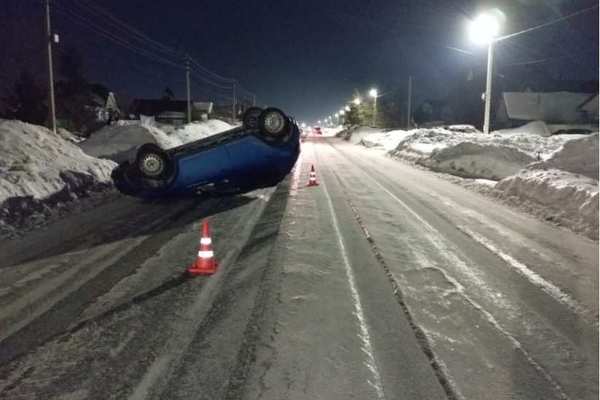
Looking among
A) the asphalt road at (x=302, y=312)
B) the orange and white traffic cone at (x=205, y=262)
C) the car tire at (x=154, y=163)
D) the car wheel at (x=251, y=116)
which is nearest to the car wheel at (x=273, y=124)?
the car wheel at (x=251, y=116)

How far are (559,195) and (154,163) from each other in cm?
855

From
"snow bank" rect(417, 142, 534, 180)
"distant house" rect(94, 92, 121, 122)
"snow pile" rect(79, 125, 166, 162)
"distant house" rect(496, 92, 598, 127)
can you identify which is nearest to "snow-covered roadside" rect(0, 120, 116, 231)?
"snow pile" rect(79, 125, 166, 162)

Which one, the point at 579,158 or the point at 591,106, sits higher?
the point at 591,106

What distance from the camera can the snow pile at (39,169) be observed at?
10.3m

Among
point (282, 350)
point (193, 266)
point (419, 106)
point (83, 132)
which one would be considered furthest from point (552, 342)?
point (419, 106)

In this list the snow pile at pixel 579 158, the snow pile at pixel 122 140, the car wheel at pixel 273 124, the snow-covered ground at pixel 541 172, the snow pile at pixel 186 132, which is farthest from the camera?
the snow pile at pixel 186 132

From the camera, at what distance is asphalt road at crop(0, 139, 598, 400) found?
12.5ft

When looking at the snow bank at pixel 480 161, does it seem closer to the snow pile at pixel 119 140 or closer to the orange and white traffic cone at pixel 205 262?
the snow pile at pixel 119 140

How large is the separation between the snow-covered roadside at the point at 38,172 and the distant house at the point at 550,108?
58461mm

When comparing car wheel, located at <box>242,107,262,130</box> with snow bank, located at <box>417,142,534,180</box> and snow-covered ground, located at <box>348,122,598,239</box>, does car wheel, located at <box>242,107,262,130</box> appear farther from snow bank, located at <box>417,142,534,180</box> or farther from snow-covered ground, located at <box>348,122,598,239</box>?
snow bank, located at <box>417,142,534,180</box>

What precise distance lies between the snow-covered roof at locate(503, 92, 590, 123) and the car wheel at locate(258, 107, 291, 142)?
58180 mm

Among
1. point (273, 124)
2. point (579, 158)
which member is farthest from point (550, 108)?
point (273, 124)

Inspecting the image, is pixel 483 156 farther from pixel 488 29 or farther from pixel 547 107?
pixel 547 107

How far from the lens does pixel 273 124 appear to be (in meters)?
11.8
